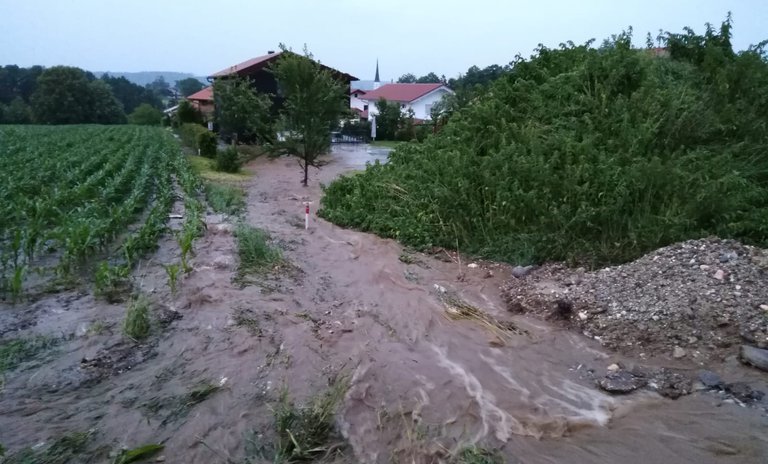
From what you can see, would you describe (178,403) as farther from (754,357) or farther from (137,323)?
(754,357)

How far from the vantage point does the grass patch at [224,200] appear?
12.7 m

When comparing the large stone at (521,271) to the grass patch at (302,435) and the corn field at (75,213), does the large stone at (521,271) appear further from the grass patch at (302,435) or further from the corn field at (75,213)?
the corn field at (75,213)

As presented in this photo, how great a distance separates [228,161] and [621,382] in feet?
59.6

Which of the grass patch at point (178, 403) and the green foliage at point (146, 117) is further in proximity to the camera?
the green foliage at point (146, 117)

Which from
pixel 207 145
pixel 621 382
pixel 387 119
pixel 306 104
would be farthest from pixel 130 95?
pixel 621 382

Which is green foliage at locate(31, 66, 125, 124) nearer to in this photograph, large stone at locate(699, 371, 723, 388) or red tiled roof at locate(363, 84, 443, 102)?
red tiled roof at locate(363, 84, 443, 102)

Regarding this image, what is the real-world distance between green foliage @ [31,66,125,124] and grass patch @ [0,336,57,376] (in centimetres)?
5880

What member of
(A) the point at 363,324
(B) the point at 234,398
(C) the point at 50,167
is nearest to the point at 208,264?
(A) the point at 363,324

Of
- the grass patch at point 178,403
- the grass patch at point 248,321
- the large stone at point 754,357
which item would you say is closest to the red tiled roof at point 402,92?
the grass patch at point 248,321

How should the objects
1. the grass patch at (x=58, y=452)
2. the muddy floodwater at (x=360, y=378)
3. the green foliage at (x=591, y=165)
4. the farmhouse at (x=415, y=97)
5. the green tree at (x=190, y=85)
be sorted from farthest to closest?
the green tree at (x=190, y=85), the farmhouse at (x=415, y=97), the green foliage at (x=591, y=165), the muddy floodwater at (x=360, y=378), the grass patch at (x=58, y=452)

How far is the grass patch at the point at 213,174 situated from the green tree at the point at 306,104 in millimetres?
3023

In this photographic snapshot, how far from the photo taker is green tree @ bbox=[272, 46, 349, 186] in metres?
16.6

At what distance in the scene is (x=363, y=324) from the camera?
669 cm

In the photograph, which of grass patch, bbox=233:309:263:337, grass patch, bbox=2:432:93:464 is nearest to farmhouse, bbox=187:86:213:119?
grass patch, bbox=233:309:263:337
